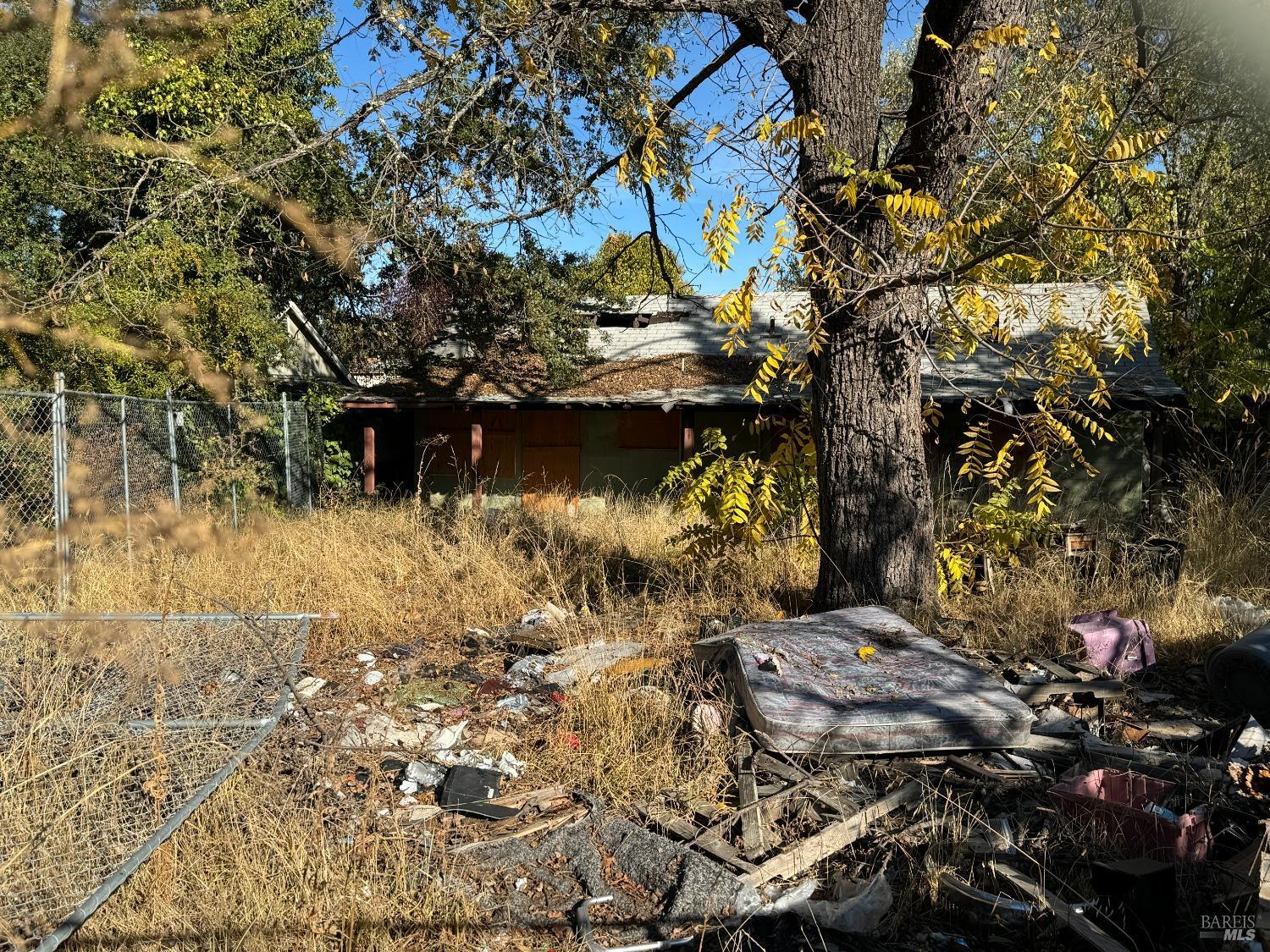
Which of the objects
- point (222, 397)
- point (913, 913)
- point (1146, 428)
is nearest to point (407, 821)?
point (913, 913)

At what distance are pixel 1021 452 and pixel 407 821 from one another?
44.9ft

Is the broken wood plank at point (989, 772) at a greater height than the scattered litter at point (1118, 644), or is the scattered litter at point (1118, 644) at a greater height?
the scattered litter at point (1118, 644)

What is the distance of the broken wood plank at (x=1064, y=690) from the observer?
15.7 feet

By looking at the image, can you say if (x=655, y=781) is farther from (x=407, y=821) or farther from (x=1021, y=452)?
(x=1021, y=452)

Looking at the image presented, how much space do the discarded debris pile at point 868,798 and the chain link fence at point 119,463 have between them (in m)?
3.76

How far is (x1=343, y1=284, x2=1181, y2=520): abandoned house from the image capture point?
1462 cm

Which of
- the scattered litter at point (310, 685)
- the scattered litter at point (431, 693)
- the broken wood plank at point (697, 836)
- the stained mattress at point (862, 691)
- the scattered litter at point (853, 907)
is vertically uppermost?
the stained mattress at point (862, 691)

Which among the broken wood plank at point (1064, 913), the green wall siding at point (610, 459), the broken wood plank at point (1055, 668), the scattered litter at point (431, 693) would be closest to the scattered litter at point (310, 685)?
the scattered litter at point (431, 693)

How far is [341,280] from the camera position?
1639 cm

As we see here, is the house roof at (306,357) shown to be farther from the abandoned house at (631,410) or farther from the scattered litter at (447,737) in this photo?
the scattered litter at (447,737)

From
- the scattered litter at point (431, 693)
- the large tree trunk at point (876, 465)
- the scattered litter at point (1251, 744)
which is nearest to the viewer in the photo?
the scattered litter at point (1251, 744)

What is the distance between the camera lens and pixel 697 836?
141 inches

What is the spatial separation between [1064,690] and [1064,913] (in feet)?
7.02
